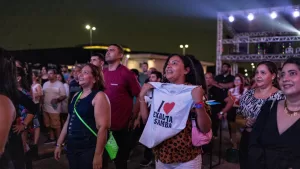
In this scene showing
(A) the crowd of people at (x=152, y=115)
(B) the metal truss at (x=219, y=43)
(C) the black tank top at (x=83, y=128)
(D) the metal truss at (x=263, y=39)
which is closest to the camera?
(A) the crowd of people at (x=152, y=115)

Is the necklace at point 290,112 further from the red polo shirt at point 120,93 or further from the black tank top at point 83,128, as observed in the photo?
the red polo shirt at point 120,93

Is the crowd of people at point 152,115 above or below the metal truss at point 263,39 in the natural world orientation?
below

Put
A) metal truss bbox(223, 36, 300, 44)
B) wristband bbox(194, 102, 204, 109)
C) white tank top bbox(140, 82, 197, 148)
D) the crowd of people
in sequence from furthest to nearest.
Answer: metal truss bbox(223, 36, 300, 44), white tank top bbox(140, 82, 197, 148), wristband bbox(194, 102, 204, 109), the crowd of people

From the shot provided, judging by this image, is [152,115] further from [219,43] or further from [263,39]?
[263,39]

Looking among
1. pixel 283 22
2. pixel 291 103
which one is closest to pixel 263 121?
pixel 291 103

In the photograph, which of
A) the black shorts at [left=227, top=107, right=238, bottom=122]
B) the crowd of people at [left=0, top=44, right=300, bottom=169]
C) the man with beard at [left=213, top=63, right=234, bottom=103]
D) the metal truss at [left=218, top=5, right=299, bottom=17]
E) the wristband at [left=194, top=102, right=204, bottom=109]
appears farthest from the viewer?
the metal truss at [left=218, top=5, right=299, bottom=17]

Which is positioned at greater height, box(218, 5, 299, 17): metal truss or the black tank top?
box(218, 5, 299, 17): metal truss

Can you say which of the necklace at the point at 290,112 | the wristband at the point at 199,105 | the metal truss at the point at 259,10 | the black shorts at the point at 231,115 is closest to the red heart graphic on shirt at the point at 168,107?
the wristband at the point at 199,105

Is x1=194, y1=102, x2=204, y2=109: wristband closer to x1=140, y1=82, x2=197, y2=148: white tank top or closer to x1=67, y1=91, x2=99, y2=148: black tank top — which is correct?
x1=140, y1=82, x2=197, y2=148: white tank top

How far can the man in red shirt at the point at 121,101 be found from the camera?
4.59m

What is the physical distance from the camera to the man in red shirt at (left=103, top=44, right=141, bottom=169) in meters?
4.59

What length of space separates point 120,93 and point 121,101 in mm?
125

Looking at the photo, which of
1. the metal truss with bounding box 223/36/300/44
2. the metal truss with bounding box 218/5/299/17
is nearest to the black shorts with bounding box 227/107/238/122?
the metal truss with bounding box 218/5/299/17

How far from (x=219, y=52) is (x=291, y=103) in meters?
16.9
